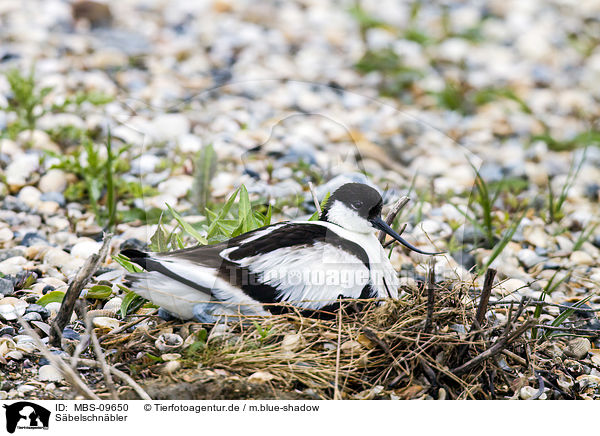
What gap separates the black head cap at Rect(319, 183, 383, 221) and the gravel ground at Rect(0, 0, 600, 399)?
147 mm

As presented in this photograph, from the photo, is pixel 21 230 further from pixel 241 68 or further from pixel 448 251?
pixel 241 68

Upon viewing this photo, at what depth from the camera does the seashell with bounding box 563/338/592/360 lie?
221cm

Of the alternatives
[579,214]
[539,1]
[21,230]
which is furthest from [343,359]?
[539,1]

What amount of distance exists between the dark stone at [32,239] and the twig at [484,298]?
1654 mm

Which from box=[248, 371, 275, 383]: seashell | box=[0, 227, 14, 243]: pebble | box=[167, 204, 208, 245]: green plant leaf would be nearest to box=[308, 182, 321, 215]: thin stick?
box=[167, 204, 208, 245]: green plant leaf

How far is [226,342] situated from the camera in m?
1.88

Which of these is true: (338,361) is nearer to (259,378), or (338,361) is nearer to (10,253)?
(259,378)

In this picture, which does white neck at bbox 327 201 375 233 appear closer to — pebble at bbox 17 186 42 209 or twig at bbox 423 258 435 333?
twig at bbox 423 258 435 333

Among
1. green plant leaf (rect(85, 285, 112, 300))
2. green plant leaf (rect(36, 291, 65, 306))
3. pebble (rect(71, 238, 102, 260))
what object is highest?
pebble (rect(71, 238, 102, 260))

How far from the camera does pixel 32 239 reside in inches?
109

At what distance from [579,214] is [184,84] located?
2486mm

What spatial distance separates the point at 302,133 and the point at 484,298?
33.8 inches

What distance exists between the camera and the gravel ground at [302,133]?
2.24 m

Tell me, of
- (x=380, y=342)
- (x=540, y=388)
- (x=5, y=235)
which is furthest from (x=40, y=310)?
(x=540, y=388)
